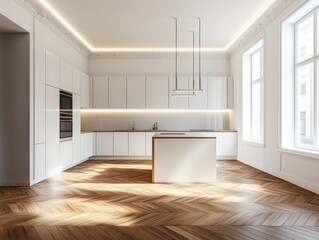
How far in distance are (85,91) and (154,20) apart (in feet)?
9.53

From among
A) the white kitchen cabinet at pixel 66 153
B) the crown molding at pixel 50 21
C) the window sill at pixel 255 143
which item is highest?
the crown molding at pixel 50 21

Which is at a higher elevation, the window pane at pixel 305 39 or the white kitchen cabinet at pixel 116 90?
the window pane at pixel 305 39

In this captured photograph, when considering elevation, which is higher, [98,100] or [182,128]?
[98,100]

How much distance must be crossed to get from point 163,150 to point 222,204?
1.61 m

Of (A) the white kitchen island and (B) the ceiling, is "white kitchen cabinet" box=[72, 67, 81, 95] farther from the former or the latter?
(A) the white kitchen island

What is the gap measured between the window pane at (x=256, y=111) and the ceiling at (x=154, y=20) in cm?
136

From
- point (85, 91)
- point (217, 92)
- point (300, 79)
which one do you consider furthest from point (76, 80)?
point (300, 79)

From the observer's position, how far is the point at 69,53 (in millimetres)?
6285

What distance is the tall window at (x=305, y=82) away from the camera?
4035 millimetres

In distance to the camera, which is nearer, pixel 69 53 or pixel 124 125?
pixel 69 53

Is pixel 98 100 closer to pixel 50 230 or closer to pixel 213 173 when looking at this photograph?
pixel 213 173

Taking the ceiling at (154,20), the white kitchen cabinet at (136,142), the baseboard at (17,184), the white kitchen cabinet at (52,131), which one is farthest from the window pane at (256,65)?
the baseboard at (17,184)

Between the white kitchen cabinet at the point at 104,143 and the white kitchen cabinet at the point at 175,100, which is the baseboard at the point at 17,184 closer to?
the white kitchen cabinet at the point at 104,143

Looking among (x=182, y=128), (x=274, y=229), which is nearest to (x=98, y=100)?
(x=182, y=128)
